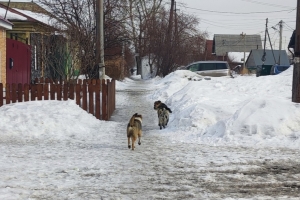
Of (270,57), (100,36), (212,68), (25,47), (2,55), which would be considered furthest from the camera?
(270,57)

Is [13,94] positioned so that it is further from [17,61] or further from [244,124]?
[17,61]

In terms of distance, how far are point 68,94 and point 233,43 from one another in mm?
91793

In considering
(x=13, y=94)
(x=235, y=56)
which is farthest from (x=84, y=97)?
(x=235, y=56)

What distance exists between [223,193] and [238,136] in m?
4.12

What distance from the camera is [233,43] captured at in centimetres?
10219

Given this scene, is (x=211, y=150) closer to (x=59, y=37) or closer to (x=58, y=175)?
(x=58, y=175)

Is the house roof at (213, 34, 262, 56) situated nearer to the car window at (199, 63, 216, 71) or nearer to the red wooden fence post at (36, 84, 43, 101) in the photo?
the car window at (199, 63, 216, 71)

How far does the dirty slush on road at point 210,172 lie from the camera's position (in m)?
5.80

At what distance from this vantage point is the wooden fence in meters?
13.1

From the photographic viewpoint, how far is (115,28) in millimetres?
27375

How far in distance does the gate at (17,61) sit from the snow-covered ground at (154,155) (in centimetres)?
950

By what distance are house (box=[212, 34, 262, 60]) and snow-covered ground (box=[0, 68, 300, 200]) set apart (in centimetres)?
8964

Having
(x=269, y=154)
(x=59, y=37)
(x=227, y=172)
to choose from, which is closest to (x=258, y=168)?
(x=227, y=172)

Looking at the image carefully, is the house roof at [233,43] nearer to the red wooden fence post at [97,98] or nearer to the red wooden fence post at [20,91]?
the red wooden fence post at [97,98]
